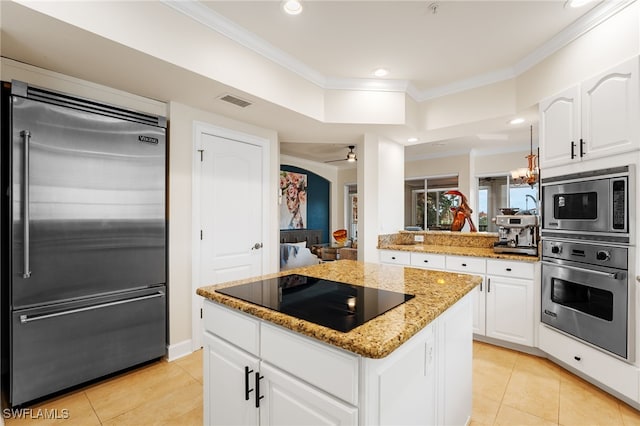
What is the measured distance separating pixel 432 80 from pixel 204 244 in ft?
9.44

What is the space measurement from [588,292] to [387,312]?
6.68 feet

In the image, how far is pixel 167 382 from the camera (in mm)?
2283

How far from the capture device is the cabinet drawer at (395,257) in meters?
3.47

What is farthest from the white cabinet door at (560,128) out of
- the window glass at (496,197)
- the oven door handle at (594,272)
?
the window glass at (496,197)

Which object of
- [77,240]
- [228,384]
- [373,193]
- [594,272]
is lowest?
[228,384]

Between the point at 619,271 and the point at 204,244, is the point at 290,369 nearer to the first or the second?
the point at 204,244

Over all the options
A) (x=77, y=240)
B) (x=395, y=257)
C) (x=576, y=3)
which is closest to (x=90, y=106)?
(x=77, y=240)

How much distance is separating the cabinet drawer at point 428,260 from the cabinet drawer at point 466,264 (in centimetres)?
7

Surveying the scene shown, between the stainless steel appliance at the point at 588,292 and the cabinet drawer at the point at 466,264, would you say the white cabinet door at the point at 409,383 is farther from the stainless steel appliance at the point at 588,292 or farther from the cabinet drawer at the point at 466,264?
the cabinet drawer at the point at 466,264

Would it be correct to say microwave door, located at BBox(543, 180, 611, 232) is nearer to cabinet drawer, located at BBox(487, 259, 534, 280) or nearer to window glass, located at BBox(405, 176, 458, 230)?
cabinet drawer, located at BBox(487, 259, 534, 280)

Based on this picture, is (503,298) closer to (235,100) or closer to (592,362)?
(592,362)

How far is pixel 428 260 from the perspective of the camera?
331 centimetres

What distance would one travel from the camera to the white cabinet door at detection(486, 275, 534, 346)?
2.69 meters

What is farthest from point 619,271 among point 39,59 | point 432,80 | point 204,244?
point 39,59
